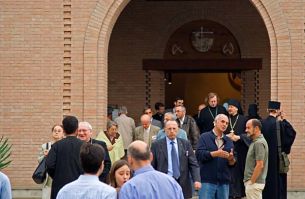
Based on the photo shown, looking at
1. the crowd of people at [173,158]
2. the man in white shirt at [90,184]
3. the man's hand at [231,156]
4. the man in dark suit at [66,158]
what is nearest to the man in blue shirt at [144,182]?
the crowd of people at [173,158]

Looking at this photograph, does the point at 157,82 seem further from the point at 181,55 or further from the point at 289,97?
the point at 289,97

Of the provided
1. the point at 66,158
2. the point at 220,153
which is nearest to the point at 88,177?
the point at 66,158

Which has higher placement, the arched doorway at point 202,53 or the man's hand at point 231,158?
the arched doorway at point 202,53

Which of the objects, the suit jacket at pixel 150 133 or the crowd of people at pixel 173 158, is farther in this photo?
the suit jacket at pixel 150 133

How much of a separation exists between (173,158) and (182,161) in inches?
5.4

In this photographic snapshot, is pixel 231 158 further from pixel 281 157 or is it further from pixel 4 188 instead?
pixel 4 188

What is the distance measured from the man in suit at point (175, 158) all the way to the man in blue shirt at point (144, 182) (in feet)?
15.0

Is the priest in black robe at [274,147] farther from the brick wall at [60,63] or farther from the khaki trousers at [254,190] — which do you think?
the brick wall at [60,63]

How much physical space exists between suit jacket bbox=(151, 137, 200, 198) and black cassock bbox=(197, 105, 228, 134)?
13.4ft

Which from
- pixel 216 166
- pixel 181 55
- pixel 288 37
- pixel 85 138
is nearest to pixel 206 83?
pixel 181 55

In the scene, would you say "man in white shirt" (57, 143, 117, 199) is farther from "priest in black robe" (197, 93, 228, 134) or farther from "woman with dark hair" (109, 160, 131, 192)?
"priest in black robe" (197, 93, 228, 134)

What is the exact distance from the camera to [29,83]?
1722 cm

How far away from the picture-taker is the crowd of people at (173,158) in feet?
23.9

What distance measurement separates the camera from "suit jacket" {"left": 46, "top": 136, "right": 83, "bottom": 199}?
33.7ft
